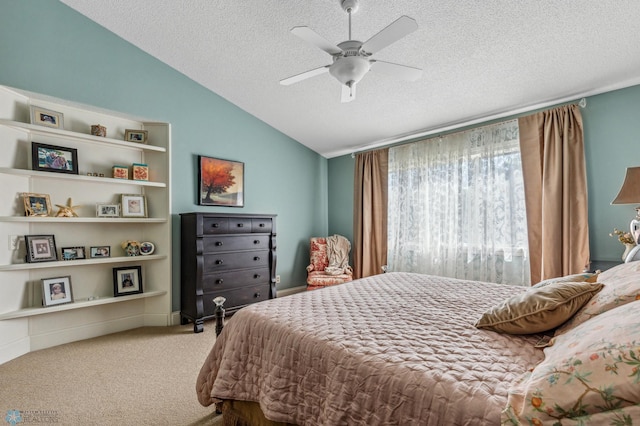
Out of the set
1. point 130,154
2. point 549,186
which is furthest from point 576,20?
point 130,154

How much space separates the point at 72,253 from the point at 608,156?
5.23 metres

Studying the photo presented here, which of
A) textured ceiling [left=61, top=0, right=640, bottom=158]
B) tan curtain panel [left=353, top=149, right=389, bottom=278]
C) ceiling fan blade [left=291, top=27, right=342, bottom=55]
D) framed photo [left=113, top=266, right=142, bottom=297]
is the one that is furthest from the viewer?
tan curtain panel [left=353, top=149, right=389, bottom=278]

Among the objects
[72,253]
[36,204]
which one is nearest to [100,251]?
[72,253]

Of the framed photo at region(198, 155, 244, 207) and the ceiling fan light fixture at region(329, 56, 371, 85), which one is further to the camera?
the framed photo at region(198, 155, 244, 207)

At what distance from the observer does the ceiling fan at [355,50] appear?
183cm

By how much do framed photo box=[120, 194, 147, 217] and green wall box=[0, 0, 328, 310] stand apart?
30 centimetres

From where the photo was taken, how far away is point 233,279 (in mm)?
3656

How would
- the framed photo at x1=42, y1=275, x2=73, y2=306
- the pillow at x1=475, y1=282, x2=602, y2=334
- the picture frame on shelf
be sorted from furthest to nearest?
the picture frame on shelf, the framed photo at x1=42, y1=275, x2=73, y2=306, the pillow at x1=475, y1=282, x2=602, y2=334

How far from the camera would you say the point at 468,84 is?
3.13 meters

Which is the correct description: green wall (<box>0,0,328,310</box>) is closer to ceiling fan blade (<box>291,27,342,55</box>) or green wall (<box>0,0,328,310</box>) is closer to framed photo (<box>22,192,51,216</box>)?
framed photo (<box>22,192,51,216</box>)

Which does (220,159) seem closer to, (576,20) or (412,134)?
(412,134)

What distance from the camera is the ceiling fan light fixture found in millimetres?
Result: 2059

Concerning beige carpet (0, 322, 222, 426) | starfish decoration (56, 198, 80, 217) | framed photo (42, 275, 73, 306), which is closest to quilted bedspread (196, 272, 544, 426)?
beige carpet (0, 322, 222, 426)

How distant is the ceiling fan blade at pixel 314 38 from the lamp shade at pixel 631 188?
221cm
